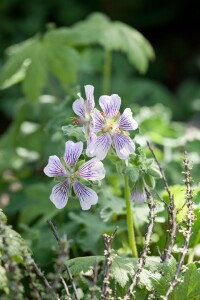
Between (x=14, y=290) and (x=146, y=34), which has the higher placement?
(x=146, y=34)

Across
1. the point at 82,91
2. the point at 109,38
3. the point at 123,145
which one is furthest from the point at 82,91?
the point at 123,145

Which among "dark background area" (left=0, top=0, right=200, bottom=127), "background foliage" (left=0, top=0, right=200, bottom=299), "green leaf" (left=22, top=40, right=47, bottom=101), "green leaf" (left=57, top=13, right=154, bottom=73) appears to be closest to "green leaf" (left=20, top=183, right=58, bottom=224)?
"background foliage" (left=0, top=0, right=200, bottom=299)

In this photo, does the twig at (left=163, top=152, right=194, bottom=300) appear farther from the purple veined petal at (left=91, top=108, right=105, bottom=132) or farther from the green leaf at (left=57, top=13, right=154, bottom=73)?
the green leaf at (left=57, top=13, right=154, bottom=73)

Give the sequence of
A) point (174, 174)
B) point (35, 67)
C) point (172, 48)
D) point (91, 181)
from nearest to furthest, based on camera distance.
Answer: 1. point (91, 181)
2. point (174, 174)
3. point (35, 67)
4. point (172, 48)

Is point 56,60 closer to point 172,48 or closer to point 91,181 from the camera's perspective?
point 91,181

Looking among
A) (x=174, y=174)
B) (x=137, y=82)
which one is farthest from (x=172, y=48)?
(x=174, y=174)

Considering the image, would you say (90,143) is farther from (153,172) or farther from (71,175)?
(153,172)

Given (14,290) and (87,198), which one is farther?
(87,198)
